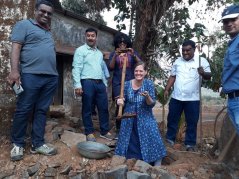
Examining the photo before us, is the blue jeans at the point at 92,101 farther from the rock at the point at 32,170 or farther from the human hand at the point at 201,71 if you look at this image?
the human hand at the point at 201,71

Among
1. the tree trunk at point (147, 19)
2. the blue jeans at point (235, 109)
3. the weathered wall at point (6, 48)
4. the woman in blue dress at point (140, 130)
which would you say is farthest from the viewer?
the tree trunk at point (147, 19)

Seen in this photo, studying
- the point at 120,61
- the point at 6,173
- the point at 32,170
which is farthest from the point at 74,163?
the point at 120,61

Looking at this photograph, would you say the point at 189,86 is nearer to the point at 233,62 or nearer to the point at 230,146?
the point at 230,146

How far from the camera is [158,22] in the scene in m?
7.23

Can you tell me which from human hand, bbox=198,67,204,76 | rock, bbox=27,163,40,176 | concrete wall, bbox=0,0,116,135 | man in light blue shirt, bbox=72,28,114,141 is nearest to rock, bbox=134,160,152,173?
man in light blue shirt, bbox=72,28,114,141

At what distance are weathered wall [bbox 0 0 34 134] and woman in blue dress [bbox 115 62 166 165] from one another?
1.57m

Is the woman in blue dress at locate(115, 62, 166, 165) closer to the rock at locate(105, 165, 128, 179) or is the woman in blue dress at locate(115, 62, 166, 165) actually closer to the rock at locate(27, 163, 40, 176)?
the rock at locate(105, 165, 128, 179)

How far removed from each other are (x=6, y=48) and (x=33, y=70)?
777mm

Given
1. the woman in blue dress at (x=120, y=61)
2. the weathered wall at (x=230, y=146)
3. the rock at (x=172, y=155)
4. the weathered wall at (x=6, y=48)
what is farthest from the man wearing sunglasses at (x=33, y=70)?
→ the weathered wall at (x=230, y=146)

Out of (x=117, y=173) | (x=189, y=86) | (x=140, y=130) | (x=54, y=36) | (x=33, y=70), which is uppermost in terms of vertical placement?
(x=54, y=36)

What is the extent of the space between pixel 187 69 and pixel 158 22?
2.42m

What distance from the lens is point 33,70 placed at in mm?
3992

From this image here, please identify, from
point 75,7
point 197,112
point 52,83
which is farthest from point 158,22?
point 75,7

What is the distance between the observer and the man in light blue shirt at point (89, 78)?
15.3ft
